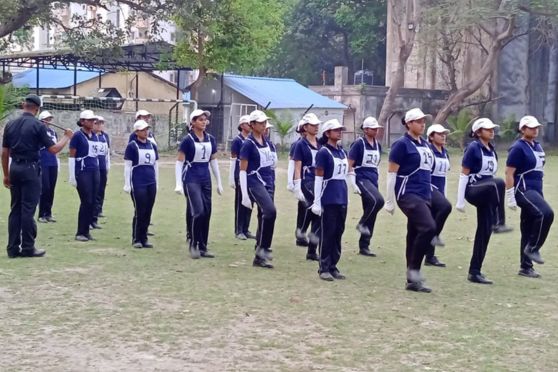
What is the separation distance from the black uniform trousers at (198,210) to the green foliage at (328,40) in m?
43.1

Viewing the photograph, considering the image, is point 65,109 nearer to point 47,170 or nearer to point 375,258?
point 47,170

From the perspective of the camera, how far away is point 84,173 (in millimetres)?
13273

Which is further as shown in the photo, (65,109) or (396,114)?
(396,114)

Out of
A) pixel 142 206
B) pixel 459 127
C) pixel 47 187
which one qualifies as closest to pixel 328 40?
pixel 459 127

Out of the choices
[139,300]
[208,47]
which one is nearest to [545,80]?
[208,47]

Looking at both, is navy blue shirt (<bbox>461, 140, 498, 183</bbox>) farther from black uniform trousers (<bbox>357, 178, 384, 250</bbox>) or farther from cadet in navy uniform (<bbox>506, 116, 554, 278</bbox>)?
black uniform trousers (<bbox>357, 178, 384, 250</bbox>)

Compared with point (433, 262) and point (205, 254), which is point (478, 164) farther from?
point (205, 254)

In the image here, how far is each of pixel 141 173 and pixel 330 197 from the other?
3.29 m

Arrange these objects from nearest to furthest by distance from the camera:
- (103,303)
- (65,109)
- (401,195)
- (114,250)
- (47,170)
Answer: (103,303), (401,195), (114,250), (47,170), (65,109)

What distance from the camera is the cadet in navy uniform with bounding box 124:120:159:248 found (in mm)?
12531

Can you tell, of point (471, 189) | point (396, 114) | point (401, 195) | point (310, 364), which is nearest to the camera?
point (310, 364)

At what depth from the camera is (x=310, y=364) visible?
22.5 ft

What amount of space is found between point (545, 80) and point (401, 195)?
3913 cm

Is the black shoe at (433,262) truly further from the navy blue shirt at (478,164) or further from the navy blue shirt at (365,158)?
the navy blue shirt at (478,164)
